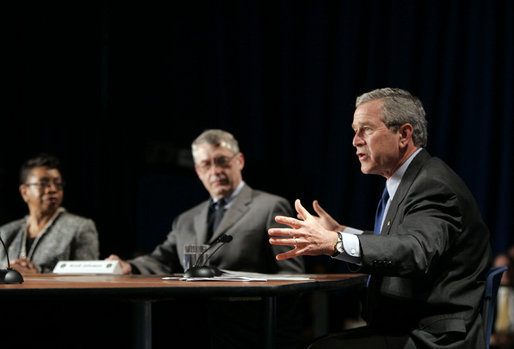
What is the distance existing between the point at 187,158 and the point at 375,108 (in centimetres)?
307

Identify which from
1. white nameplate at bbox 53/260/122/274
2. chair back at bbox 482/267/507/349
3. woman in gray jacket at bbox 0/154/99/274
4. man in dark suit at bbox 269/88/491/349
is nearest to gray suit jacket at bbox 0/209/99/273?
woman in gray jacket at bbox 0/154/99/274

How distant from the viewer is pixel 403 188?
6.31ft

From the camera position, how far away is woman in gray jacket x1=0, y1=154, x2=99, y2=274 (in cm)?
335

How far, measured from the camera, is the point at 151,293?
1.59 m

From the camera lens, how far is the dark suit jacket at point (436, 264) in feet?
5.47

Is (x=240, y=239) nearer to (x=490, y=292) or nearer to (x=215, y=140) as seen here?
(x=215, y=140)

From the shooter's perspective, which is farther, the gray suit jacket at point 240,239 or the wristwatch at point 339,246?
the gray suit jacket at point 240,239

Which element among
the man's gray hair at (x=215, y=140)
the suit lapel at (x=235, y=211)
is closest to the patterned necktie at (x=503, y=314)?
the suit lapel at (x=235, y=211)

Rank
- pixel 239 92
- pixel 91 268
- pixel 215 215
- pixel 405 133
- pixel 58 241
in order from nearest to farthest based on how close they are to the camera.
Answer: pixel 405 133 < pixel 91 268 < pixel 215 215 < pixel 58 241 < pixel 239 92

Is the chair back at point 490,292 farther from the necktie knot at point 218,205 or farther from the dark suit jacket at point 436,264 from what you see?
the necktie knot at point 218,205

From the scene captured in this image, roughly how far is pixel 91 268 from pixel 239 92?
2.87 m

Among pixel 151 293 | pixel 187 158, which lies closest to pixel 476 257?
pixel 151 293

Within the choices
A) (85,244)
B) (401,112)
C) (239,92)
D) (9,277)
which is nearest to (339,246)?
(401,112)

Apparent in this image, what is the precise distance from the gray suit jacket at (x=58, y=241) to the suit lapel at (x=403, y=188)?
76.5 inches
